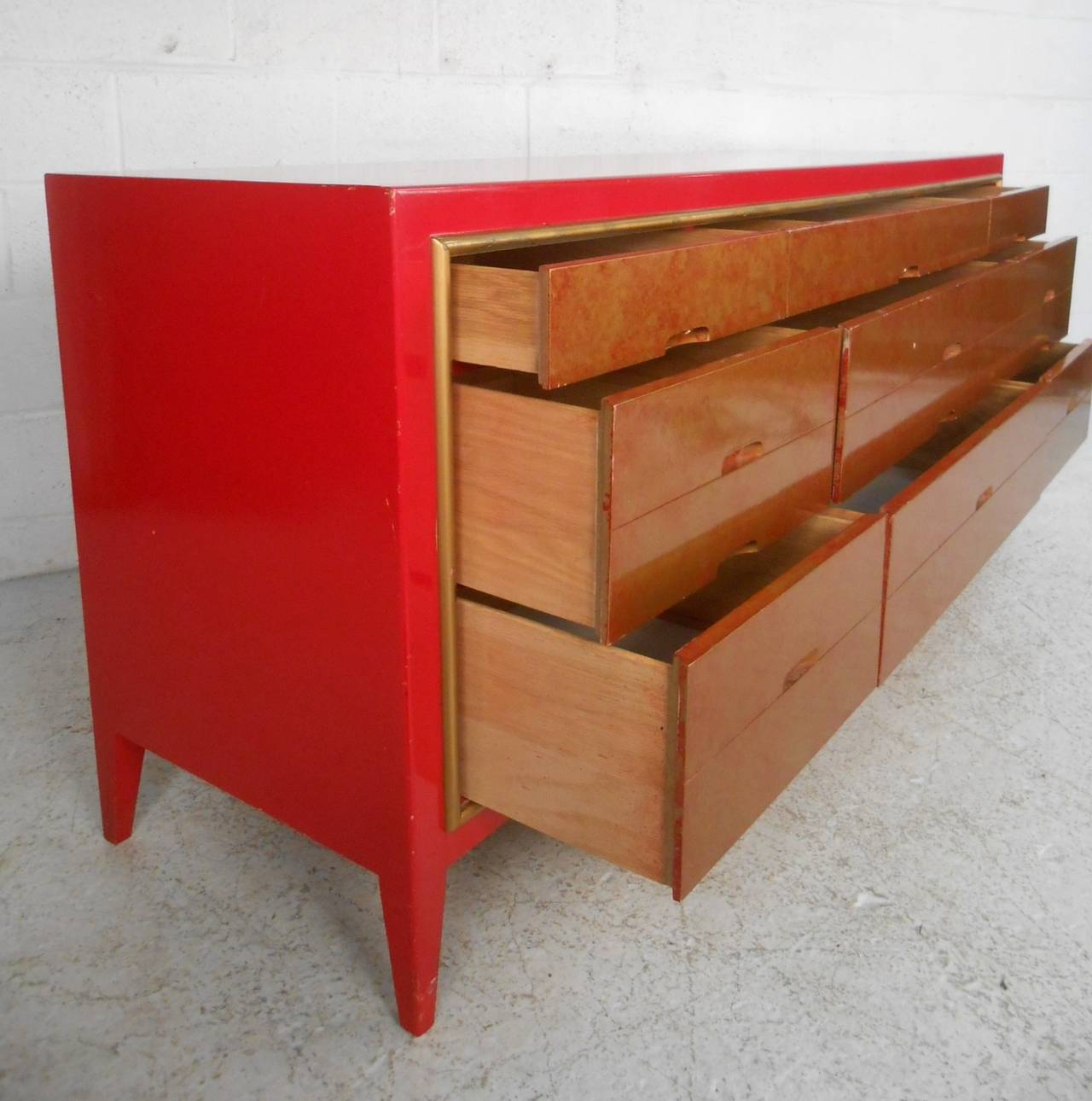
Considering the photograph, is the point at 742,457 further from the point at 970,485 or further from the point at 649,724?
the point at 970,485

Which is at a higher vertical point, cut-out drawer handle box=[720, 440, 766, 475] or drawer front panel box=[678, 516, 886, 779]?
cut-out drawer handle box=[720, 440, 766, 475]

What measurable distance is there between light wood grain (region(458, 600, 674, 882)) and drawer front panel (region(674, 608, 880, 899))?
0.02 m

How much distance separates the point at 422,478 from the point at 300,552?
0.14m

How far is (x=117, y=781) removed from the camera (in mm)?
1225

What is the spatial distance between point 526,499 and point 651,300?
186 millimetres

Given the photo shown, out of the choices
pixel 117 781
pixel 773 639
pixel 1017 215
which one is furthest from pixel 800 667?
pixel 1017 215

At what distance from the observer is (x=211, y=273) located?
95 centimetres

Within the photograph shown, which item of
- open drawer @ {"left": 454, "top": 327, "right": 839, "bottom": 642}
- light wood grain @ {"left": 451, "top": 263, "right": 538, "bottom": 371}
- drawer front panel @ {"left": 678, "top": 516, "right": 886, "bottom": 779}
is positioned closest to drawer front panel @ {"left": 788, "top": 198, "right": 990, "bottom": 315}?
open drawer @ {"left": 454, "top": 327, "right": 839, "bottom": 642}

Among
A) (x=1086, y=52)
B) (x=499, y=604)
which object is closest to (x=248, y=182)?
(x=499, y=604)

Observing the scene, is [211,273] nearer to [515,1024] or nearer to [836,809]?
[515,1024]

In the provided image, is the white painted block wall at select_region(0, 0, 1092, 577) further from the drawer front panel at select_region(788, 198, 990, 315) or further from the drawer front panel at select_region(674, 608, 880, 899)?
the drawer front panel at select_region(674, 608, 880, 899)

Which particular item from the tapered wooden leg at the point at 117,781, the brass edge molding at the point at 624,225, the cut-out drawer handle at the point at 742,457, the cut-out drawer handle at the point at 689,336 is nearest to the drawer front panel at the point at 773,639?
the cut-out drawer handle at the point at 742,457

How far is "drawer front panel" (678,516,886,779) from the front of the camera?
85cm

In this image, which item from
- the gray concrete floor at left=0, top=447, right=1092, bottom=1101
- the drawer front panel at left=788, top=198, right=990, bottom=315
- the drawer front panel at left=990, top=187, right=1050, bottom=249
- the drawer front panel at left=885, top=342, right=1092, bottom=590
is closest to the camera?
the gray concrete floor at left=0, top=447, right=1092, bottom=1101
